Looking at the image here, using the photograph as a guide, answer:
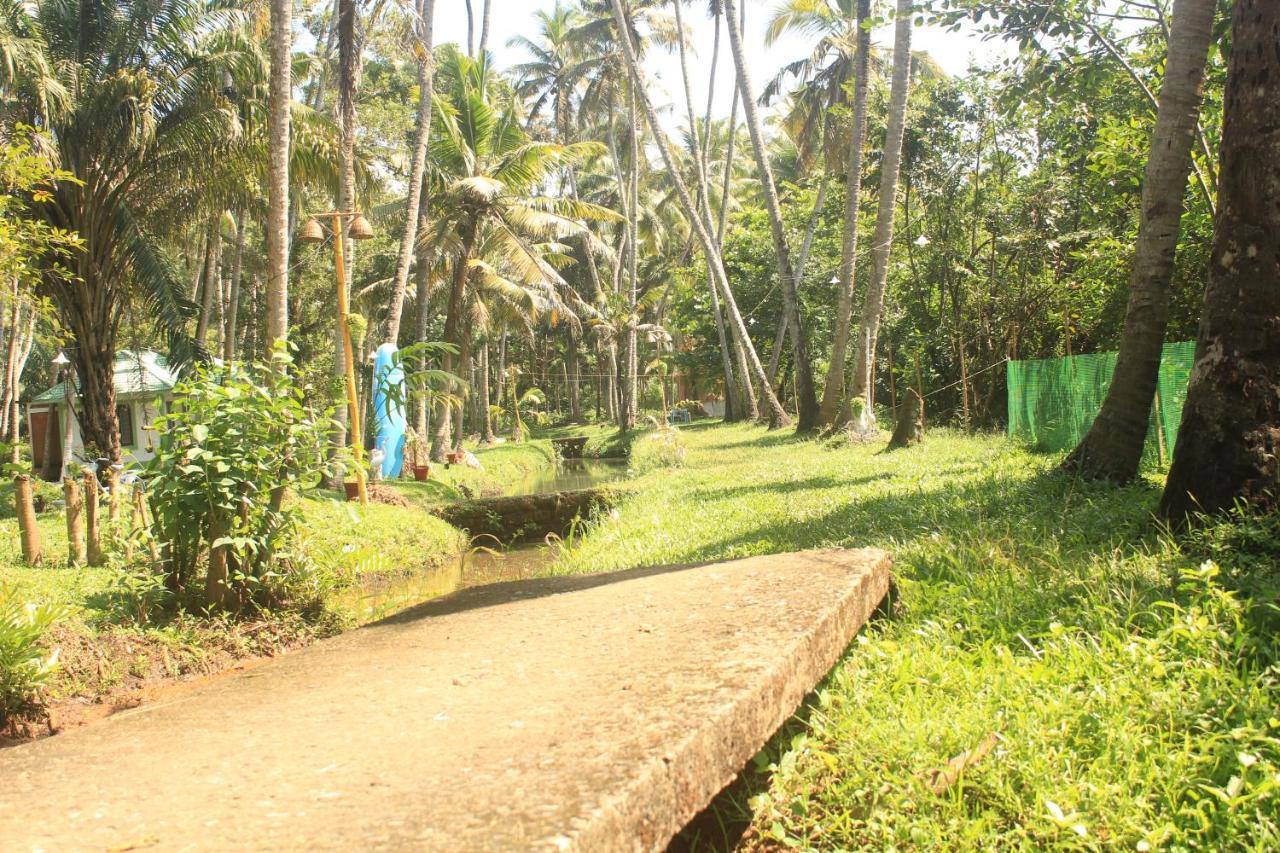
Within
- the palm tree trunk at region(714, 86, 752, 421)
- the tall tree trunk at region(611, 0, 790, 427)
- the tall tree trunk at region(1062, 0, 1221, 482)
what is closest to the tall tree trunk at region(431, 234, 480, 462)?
the tall tree trunk at region(611, 0, 790, 427)

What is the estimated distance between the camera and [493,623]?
4352 millimetres

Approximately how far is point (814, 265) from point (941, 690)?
2739 centimetres

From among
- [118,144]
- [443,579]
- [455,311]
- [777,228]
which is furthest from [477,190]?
[443,579]

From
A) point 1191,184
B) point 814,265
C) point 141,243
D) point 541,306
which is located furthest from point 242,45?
point 814,265

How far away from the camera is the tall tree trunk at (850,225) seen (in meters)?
16.5

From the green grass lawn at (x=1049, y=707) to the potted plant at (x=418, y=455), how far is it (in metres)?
12.6

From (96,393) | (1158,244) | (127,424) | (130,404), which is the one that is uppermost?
(1158,244)

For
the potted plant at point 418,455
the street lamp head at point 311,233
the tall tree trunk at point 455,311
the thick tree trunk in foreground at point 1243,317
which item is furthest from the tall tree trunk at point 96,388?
the thick tree trunk in foreground at point 1243,317

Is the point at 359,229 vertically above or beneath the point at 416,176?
beneath

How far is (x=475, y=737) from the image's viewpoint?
8.25 ft

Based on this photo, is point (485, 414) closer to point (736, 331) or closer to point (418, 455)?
point (736, 331)

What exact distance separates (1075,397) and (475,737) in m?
9.90

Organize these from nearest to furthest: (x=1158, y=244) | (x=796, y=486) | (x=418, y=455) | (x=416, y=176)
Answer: (x=1158, y=244) < (x=796, y=486) < (x=416, y=176) < (x=418, y=455)

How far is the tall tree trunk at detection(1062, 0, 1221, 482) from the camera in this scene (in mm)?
6445
